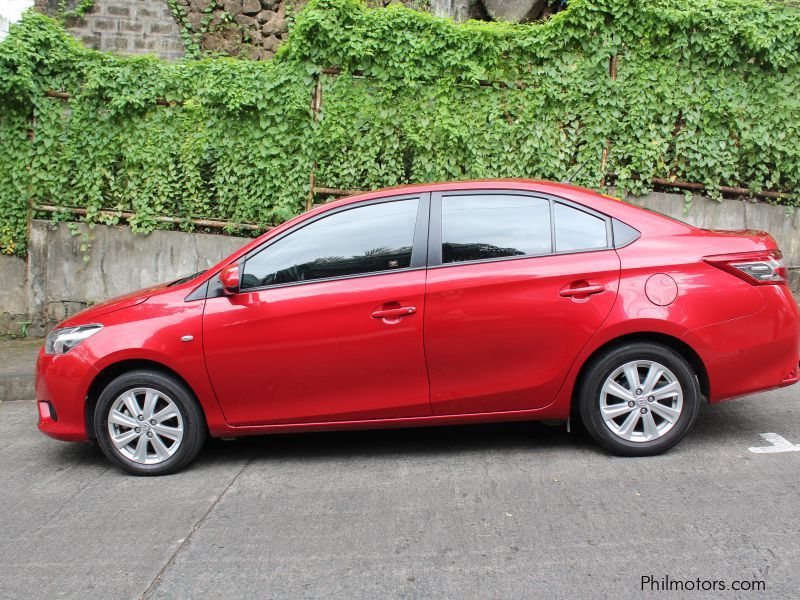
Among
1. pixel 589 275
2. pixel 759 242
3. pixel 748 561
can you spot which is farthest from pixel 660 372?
pixel 748 561

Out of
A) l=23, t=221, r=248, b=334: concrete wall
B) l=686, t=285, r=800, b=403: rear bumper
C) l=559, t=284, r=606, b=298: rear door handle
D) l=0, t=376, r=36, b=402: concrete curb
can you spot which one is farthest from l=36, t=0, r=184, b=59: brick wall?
l=686, t=285, r=800, b=403: rear bumper

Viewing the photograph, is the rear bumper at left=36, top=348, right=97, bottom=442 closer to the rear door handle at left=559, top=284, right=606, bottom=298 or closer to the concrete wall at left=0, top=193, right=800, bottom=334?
the rear door handle at left=559, top=284, right=606, bottom=298

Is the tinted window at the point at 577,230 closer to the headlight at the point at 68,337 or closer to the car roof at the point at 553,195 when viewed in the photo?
the car roof at the point at 553,195

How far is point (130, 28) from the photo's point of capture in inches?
494

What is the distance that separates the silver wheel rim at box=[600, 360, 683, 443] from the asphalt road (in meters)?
0.22

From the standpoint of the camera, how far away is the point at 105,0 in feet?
40.8

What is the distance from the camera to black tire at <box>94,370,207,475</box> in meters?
4.75

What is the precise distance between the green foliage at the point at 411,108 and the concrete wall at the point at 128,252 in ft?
0.87

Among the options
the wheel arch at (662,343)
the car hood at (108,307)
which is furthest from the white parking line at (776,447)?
the car hood at (108,307)

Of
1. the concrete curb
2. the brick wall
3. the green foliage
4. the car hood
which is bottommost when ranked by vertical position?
the concrete curb

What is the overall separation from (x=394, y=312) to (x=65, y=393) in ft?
7.16

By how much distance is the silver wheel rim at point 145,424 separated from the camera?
4.77 meters

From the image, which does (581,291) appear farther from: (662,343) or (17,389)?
(17,389)

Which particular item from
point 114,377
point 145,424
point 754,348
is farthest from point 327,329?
point 754,348
